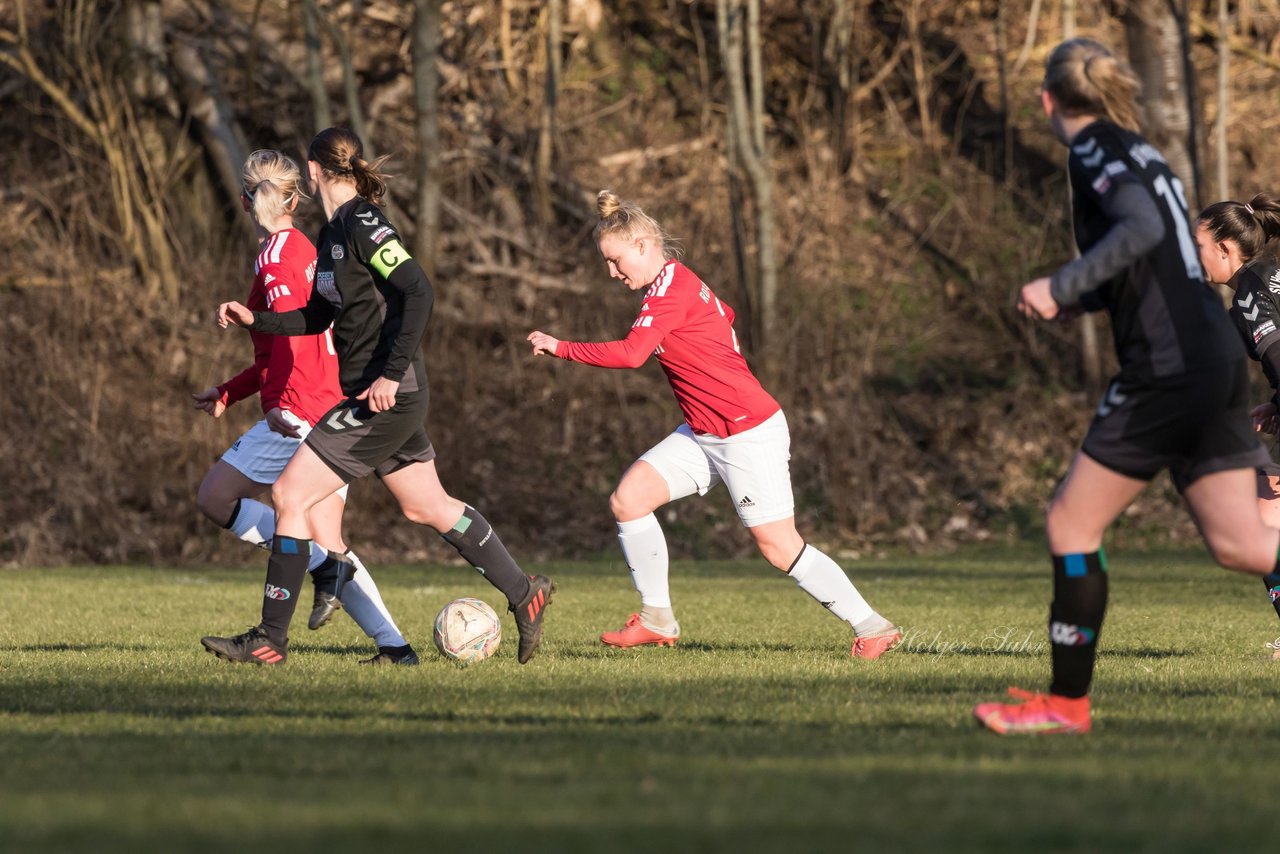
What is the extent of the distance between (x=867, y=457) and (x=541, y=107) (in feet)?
22.9

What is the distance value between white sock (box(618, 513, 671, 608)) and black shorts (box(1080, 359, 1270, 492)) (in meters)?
3.38

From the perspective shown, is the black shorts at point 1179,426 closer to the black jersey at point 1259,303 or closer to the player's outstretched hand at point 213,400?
the black jersey at point 1259,303

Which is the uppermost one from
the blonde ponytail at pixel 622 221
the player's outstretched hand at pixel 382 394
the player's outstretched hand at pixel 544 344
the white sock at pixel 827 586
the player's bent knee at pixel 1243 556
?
the blonde ponytail at pixel 622 221

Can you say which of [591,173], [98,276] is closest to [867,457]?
[591,173]

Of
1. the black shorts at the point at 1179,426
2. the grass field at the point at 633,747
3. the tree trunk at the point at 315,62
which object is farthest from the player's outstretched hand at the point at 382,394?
the tree trunk at the point at 315,62

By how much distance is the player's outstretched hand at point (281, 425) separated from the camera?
769 centimetres

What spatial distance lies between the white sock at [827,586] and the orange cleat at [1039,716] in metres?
2.48

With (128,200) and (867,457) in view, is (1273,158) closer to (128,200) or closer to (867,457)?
(867,457)

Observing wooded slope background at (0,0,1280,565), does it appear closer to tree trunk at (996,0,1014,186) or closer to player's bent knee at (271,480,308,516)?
tree trunk at (996,0,1014,186)

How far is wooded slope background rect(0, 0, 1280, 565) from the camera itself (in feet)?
59.6

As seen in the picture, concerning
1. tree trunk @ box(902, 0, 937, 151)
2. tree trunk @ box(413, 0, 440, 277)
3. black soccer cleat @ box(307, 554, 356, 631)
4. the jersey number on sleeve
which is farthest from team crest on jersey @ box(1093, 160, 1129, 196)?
tree trunk @ box(902, 0, 937, 151)

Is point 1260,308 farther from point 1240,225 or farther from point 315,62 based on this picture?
point 315,62

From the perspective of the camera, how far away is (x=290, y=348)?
7723 millimetres

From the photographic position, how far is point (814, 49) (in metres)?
23.6
